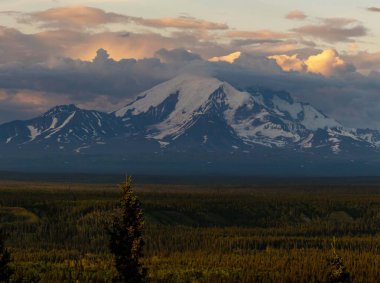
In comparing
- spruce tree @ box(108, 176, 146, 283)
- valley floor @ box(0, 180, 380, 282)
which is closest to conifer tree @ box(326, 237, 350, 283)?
valley floor @ box(0, 180, 380, 282)

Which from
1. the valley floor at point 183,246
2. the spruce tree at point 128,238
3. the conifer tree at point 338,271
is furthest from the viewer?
the valley floor at point 183,246

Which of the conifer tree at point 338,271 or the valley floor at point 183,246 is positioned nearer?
the conifer tree at point 338,271

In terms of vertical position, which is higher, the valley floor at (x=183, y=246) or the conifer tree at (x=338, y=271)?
the conifer tree at (x=338, y=271)

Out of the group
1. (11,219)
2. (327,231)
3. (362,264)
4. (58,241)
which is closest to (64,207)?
(11,219)

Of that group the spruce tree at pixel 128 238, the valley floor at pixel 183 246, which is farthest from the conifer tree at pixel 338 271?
the spruce tree at pixel 128 238

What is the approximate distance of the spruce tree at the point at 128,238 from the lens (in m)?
54.2

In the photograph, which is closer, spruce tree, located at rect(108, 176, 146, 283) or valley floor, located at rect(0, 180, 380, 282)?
spruce tree, located at rect(108, 176, 146, 283)

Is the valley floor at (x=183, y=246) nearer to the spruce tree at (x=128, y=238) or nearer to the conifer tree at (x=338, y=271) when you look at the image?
the conifer tree at (x=338, y=271)

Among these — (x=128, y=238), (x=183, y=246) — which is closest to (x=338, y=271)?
(x=128, y=238)

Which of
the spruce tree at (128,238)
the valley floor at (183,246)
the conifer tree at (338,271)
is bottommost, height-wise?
the valley floor at (183,246)

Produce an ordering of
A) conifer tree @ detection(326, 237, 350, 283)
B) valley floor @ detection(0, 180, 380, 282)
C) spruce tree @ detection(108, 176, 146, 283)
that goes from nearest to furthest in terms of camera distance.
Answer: spruce tree @ detection(108, 176, 146, 283), conifer tree @ detection(326, 237, 350, 283), valley floor @ detection(0, 180, 380, 282)

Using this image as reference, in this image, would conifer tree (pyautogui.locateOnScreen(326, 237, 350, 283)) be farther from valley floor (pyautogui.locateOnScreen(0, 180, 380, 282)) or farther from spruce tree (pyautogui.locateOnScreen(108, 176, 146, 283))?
spruce tree (pyautogui.locateOnScreen(108, 176, 146, 283))

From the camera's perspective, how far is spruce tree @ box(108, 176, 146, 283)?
178 ft

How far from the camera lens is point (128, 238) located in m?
54.3
